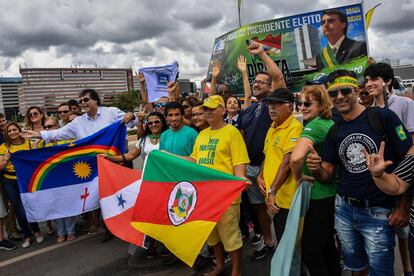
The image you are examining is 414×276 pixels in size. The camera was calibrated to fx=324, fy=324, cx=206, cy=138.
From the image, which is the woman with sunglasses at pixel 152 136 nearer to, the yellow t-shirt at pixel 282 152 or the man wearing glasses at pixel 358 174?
the yellow t-shirt at pixel 282 152

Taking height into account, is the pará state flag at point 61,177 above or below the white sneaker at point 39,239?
above

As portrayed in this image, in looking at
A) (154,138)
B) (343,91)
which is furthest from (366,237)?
(154,138)

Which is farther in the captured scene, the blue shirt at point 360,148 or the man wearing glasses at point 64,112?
the man wearing glasses at point 64,112

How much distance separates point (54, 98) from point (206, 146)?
166 meters

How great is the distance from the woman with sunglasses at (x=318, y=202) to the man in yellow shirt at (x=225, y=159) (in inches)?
28.8

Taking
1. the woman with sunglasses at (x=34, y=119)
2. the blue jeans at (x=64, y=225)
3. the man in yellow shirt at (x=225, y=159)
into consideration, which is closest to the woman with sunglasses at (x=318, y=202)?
the man in yellow shirt at (x=225, y=159)

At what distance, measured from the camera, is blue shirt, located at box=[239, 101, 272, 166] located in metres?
3.67

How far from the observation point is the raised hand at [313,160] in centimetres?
232

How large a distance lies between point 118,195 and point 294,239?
2563mm

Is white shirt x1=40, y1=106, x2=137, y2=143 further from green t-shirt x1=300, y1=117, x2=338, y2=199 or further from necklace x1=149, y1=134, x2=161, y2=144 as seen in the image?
green t-shirt x1=300, y1=117, x2=338, y2=199

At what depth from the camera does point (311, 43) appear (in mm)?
7434

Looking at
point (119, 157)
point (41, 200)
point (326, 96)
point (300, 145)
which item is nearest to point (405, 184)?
point (300, 145)

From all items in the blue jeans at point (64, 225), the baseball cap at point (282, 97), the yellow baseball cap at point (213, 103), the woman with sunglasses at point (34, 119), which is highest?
the woman with sunglasses at point (34, 119)

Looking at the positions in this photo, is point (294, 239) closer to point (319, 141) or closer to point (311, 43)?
point (319, 141)
